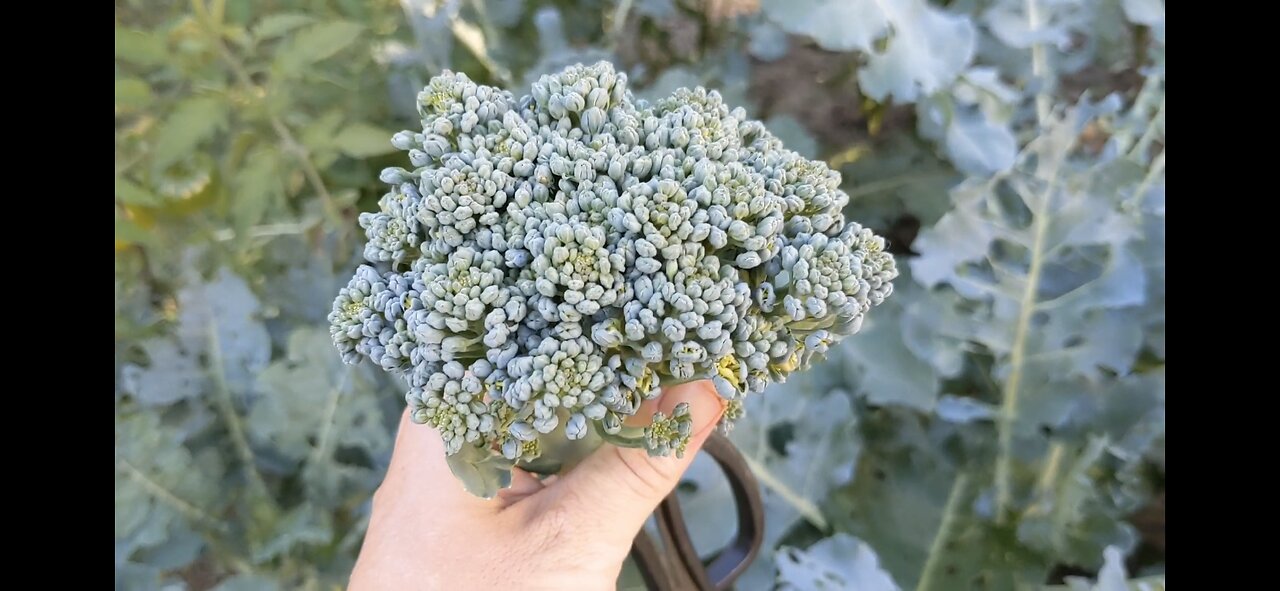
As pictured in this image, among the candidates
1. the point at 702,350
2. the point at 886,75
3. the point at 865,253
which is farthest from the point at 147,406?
the point at 886,75

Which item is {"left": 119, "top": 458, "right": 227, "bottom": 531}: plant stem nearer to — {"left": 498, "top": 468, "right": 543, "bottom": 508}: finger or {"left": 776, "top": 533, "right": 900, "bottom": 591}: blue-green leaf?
{"left": 498, "top": 468, "right": 543, "bottom": 508}: finger

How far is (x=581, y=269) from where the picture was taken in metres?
0.64

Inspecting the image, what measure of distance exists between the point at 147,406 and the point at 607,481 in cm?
118

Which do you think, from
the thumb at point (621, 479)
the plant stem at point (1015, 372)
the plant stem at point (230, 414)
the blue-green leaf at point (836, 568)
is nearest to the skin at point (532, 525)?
the thumb at point (621, 479)

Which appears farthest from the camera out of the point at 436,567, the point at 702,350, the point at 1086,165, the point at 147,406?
the point at 147,406

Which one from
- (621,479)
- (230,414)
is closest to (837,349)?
(621,479)

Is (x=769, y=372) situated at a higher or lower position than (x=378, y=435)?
higher

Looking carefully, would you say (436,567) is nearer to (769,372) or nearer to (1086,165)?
(769,372)

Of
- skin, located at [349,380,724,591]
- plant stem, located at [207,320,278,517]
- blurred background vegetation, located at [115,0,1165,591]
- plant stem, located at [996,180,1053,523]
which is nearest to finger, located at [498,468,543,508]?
skin, located at [349,380,724,591]

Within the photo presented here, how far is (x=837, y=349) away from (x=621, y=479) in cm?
76

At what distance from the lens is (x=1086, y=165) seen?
4.55 feet

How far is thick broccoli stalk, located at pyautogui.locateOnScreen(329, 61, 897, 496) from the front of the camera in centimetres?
64

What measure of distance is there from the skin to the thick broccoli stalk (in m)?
0.10

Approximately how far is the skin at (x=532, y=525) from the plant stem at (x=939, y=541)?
2.49ft
